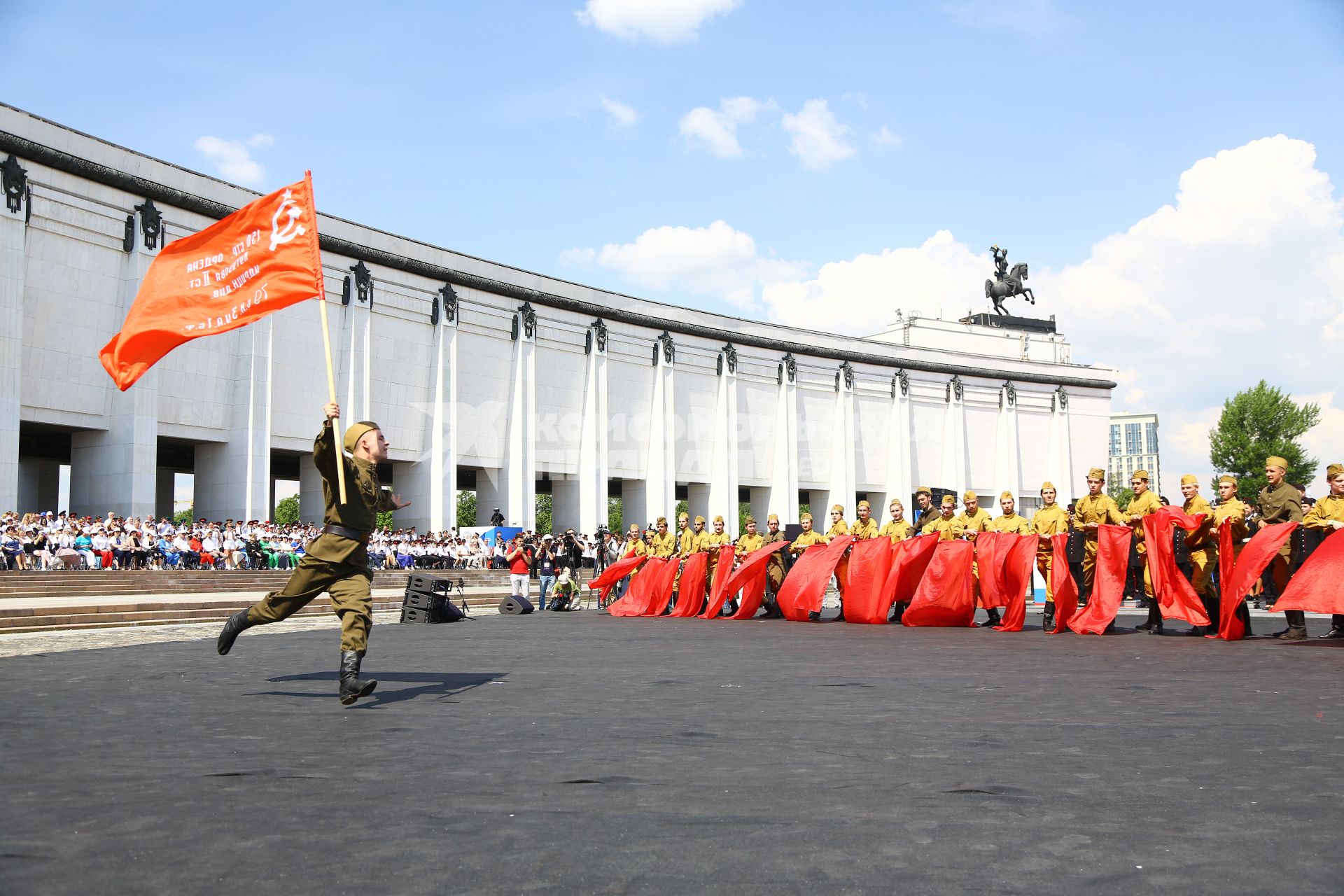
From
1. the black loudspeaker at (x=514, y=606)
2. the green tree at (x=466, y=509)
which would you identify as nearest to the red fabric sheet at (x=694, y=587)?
the black loudspeaker at (x=514, y=606)

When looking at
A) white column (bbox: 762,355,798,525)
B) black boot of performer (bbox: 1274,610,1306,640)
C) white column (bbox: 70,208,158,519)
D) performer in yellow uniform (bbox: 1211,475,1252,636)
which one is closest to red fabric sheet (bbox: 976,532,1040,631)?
performer in yellow uniform (bbox: 1211,475,1252,636)

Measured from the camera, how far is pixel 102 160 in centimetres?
3666

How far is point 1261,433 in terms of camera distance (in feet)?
217

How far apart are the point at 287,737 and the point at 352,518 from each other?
229 cm

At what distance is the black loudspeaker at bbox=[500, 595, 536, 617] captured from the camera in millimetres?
23859

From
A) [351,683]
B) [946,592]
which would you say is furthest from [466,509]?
[351,683]

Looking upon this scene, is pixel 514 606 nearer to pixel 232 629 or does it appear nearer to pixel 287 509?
pixel 232 629

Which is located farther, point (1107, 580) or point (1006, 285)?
point (1006, 285)

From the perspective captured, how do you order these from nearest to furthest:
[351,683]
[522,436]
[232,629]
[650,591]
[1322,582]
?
[351,683] < [232,629] < [1322,582] < [650,591] < [522,436]

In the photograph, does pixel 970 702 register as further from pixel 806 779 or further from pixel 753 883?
pixel 753 883

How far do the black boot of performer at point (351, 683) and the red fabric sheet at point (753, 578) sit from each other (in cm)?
1293

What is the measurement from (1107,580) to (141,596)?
20.3 metres

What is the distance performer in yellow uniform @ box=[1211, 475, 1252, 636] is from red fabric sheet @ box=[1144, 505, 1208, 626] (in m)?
0.22

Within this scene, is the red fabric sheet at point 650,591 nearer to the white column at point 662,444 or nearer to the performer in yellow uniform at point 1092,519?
the performer in yellow uniform at point 1092,519
